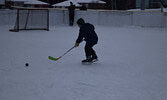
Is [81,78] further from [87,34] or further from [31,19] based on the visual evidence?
[31,19]

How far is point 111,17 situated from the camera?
826 inches

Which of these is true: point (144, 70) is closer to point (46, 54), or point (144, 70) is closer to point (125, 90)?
point (125, 90)

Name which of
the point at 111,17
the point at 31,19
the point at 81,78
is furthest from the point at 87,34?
the point at 111,17

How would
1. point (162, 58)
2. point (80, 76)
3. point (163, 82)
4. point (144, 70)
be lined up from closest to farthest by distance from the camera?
point (163, 82) < point (80, 76) < point (144, 70) < point (162, 58)

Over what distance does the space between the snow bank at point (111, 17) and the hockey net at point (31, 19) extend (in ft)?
9.70

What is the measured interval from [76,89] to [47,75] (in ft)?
3.76

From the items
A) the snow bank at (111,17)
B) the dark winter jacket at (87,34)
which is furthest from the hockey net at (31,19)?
the dark winter jacket at (87,34)

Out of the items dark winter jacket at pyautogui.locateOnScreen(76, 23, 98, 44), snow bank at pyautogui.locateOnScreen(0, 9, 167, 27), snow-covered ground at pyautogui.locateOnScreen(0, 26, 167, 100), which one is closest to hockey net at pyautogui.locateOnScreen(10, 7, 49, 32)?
snow bank at pyautogui.locateOnScreen(0, 9, 167, 27)

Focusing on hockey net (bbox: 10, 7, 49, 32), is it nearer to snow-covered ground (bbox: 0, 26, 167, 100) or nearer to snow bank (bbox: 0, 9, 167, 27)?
snow bank (bbox: 0, 9, 167, 27)

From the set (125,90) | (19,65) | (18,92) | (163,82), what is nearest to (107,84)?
(125,90)

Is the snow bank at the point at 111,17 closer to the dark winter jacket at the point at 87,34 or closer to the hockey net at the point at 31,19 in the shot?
the hockey net at the point at 31,19

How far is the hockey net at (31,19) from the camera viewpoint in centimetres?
1625

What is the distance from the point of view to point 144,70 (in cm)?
609

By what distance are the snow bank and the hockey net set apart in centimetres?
296
